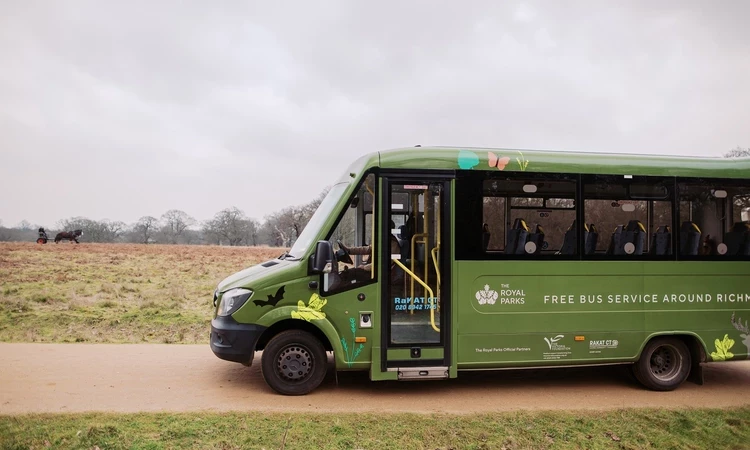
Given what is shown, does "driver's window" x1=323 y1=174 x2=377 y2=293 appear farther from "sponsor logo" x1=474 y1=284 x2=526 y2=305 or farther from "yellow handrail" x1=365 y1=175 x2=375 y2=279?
"sponsor logo" x1=474 y1=284 x2=526 y2=305

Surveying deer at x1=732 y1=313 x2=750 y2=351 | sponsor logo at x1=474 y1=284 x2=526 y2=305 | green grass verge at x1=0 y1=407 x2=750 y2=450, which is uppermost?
sponsor logo at x1=474 y1=284 x2=526 y2=305

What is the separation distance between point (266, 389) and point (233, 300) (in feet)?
4.41

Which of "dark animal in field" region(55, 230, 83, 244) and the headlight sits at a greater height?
"dark animal in field" region(55, 230, 83, 244)

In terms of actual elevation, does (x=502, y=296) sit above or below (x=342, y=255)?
below

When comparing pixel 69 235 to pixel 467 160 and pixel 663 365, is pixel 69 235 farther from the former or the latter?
pixel 663 365

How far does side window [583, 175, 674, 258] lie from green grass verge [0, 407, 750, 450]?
2.32 m

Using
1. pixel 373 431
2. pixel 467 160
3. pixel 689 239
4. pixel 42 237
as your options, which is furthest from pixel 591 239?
pixel 42 237

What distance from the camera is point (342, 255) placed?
7.47 m

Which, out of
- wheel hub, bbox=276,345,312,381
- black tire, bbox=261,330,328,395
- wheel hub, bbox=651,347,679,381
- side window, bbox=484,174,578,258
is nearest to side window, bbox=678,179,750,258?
wheel hub, bbox=651,347,679,381

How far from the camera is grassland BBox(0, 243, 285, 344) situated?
12.0 m

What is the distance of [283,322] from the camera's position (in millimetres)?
7359

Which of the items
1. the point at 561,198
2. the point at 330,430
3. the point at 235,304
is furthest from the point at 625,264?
the point at 235,304

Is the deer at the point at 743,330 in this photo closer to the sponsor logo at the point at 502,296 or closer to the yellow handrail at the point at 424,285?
the sponsor logo at the point at 502,296

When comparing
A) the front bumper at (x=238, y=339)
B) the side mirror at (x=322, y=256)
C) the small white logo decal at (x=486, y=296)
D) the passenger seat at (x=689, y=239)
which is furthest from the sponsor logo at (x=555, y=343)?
the front bumper at (x=238, y=339)
